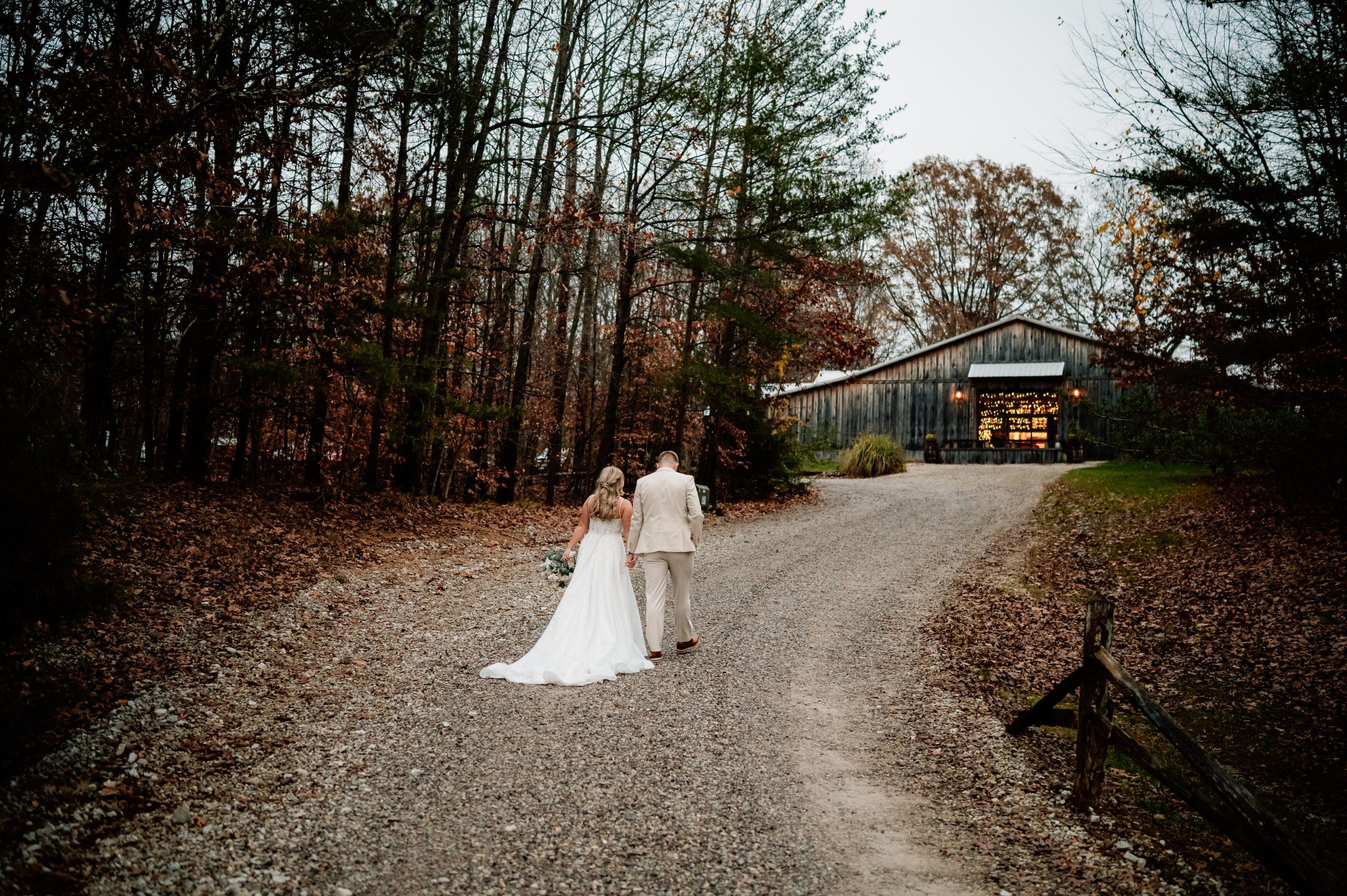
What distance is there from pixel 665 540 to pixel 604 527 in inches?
26.0

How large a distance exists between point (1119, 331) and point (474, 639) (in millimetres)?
15610

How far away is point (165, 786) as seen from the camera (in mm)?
4754

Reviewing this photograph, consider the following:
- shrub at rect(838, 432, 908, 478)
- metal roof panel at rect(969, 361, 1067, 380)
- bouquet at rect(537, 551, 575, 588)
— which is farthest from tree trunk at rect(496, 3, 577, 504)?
metal roof panel at rect(969, 361, 1067, 380)

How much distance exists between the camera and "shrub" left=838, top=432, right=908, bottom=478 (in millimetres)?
28828

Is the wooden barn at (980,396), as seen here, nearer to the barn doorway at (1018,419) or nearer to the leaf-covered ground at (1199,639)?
the barn doorway at (1018,419)

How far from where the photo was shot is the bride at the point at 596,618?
23.7 feet

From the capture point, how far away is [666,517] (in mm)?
8195

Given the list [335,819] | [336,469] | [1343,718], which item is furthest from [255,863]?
[336,469]

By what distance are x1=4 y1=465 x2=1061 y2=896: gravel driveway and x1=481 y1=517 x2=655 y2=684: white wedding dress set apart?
0.24 m

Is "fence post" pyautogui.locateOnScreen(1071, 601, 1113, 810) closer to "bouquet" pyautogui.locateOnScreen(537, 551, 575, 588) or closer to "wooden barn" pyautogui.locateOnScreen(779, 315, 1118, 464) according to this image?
"bouquet" pyautogui.locateOnScreen(537, 551, 575, 588)

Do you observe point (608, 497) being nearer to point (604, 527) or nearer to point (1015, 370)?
point (604, 527)

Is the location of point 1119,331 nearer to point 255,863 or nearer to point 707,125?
point 707,125

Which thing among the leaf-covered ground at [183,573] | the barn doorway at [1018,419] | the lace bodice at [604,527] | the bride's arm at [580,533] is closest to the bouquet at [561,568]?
the bride's arm at [580,533]

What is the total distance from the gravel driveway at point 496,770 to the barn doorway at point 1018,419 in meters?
28.0
